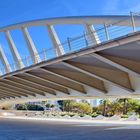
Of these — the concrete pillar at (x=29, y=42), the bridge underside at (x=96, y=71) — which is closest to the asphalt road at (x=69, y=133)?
the bridge underside at (x=96, y=71)

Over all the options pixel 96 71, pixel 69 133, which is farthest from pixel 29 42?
pixel 69 133

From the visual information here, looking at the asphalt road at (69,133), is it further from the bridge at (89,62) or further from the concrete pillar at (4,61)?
the concrete pillar at (4,61)

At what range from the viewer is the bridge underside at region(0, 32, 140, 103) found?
55.9 feet

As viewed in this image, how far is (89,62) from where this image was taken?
21.0 metres

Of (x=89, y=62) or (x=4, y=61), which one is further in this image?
(x=4, y=61)

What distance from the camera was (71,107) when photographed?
353 ft

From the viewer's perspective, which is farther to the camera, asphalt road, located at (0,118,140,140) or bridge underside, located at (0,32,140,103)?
bridge underside, located at (0,32,140,103)

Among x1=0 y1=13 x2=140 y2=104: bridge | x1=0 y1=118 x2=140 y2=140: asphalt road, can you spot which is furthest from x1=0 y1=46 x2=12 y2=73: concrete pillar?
x1=0 y1=118 x2=140 y2=140: asphalt road

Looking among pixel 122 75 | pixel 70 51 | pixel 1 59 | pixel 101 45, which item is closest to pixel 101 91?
pixel 122 75

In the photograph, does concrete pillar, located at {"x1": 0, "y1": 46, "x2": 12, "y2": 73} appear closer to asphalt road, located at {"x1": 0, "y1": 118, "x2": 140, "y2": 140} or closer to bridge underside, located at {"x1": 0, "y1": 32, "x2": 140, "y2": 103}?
bridge underside, located at {"x1": 0, "y1": 32, "x2": 140, "y2": 103}

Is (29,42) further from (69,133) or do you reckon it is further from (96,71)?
(69,133)

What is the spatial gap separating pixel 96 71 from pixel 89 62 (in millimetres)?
2311

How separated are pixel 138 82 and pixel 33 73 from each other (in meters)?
9.43

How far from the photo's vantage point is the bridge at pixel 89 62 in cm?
1685
